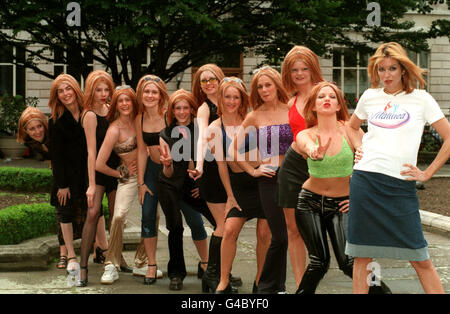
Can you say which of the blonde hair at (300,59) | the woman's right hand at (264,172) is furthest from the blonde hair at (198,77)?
the woman's right hand at (264,172)

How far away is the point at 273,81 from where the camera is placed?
209 inches

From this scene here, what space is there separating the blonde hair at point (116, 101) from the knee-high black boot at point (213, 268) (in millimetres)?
1455

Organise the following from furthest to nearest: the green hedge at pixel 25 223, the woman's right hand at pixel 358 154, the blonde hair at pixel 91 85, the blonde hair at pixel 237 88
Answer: the green hedge at pixel 25 223 < the blonde hair at pixel 91 85 < the blonde hair at pixel 237 88 < the woman's right hand at pixel 358 154

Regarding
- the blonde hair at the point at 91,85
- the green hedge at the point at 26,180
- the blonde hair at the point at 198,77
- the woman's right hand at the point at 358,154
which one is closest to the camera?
the woman's right hand at the point at 358,154

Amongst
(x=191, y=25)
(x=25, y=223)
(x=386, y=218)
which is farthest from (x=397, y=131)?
(x=191, y=25)

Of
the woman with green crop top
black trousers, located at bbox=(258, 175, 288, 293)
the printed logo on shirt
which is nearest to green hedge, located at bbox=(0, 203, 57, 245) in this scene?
black trousers, located at bbox=(258, 175, 288, 293)

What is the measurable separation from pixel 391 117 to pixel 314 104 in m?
0.68

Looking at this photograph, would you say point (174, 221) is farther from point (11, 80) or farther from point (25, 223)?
point (11, 80)

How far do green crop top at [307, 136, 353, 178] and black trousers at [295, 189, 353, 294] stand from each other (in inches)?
6.4

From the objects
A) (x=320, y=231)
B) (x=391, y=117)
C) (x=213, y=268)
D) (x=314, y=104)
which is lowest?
(x=213, y=268)

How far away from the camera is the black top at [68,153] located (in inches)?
247

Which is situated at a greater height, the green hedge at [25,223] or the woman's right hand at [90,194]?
the woman's right hand at [90,194]

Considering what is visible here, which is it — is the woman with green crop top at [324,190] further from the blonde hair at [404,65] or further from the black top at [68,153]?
the black top at [68,153]

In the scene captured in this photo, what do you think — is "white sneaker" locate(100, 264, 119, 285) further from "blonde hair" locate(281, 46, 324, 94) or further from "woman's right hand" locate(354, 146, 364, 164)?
"woman's right hand" locate(354, 146, 364, 164)
